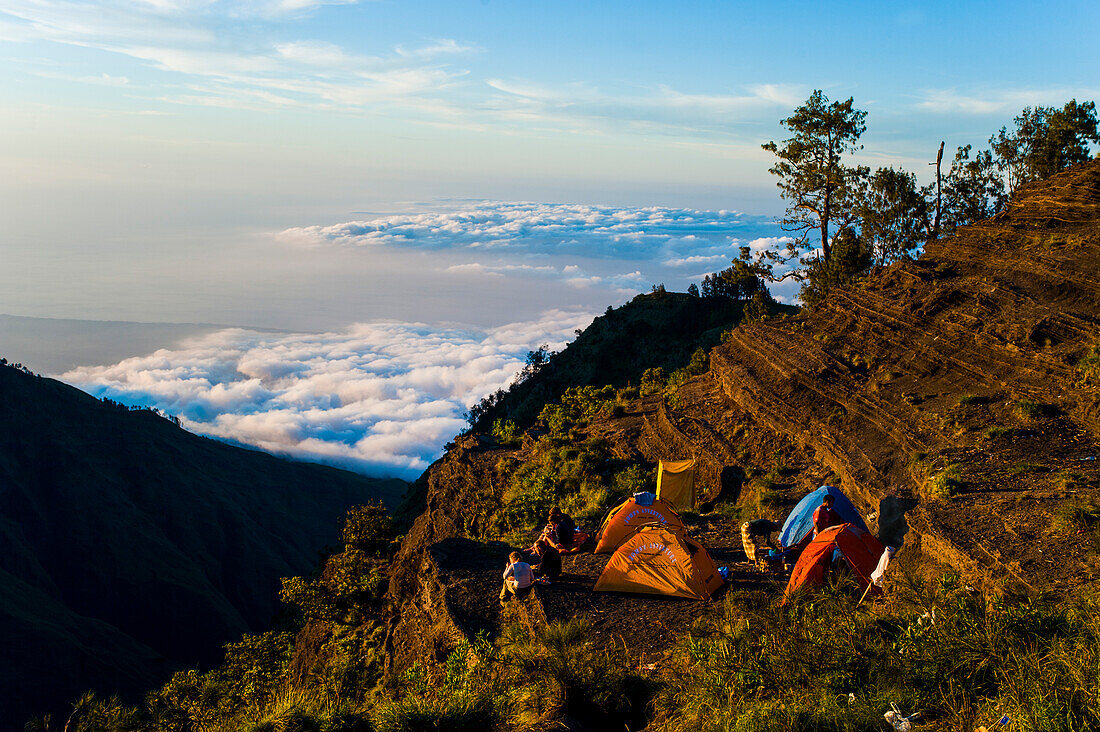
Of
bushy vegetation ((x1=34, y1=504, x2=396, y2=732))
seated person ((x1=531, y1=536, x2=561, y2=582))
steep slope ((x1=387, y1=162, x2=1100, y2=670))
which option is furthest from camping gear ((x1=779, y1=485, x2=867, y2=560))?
bushy vegetation ((x1=34, y1=504, x2=396, y2=732))

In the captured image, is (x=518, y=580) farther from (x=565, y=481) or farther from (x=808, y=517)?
(x=565, y=481)

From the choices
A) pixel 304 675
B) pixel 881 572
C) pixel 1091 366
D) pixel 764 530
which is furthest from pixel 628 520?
pixel 1091 366

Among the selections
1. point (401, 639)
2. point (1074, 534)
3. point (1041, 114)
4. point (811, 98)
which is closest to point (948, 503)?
point (1074, 534)

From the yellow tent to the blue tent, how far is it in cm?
425

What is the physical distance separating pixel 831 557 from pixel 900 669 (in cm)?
475

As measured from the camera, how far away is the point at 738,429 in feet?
69.4

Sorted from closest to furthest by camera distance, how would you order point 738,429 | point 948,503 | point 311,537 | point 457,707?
point 457,707 → point 948,503 → point 738,429 → point 311,537

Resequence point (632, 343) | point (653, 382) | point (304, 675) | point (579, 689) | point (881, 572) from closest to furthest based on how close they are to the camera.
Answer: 1. point (579, 689)
2. point (881, 572)
3. point (304, 675)
4. point (653, 382)
5. point (632, 343)

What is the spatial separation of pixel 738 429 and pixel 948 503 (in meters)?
8.42

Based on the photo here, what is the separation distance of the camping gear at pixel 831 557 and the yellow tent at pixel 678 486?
7290mm

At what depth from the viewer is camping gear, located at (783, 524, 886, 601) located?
1129cm

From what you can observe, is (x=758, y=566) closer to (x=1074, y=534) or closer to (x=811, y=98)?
(x=1074, y=534)

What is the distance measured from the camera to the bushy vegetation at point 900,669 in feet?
19.5

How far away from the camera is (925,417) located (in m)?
17.2
